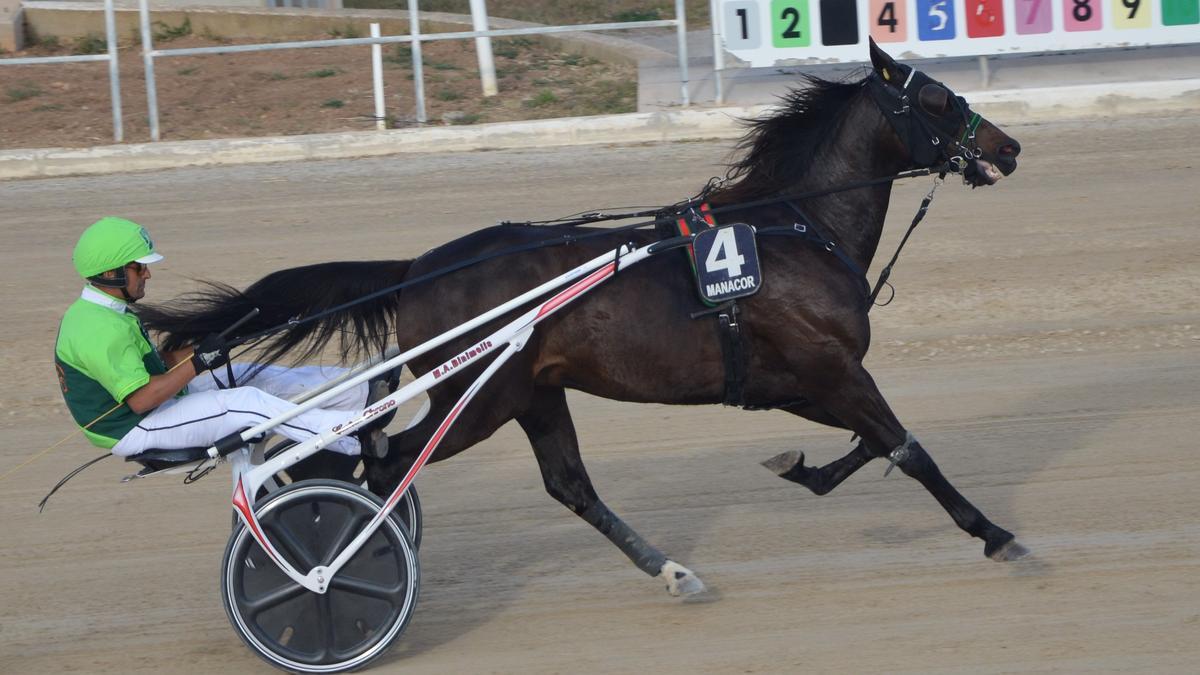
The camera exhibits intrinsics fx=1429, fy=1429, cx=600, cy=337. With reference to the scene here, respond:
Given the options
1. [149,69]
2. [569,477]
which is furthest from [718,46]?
[569,477]

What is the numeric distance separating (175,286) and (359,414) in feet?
15.7

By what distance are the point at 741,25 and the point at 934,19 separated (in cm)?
143

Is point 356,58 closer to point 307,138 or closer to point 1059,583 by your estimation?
point 307,138

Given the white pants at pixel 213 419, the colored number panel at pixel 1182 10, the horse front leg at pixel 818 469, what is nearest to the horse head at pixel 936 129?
the horse front leg at pixel 818 469

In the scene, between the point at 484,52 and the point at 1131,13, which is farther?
the point at 484,52

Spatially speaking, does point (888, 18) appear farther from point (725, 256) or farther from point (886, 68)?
point (725, 256)

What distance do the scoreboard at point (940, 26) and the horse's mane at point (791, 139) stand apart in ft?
19.6

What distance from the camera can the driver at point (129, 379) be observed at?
161 inches

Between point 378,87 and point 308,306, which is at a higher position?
point 378,87

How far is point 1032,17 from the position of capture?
1073 cm

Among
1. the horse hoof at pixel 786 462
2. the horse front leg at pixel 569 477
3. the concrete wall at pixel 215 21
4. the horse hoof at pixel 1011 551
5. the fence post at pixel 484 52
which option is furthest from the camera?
the concrete wall at pixel 215 21

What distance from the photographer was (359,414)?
14.0ft

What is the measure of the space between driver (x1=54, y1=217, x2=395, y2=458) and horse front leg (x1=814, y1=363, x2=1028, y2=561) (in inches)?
61.8

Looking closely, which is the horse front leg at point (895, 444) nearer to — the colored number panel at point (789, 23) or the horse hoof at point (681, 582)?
the horse hoof at point (681, 582)
